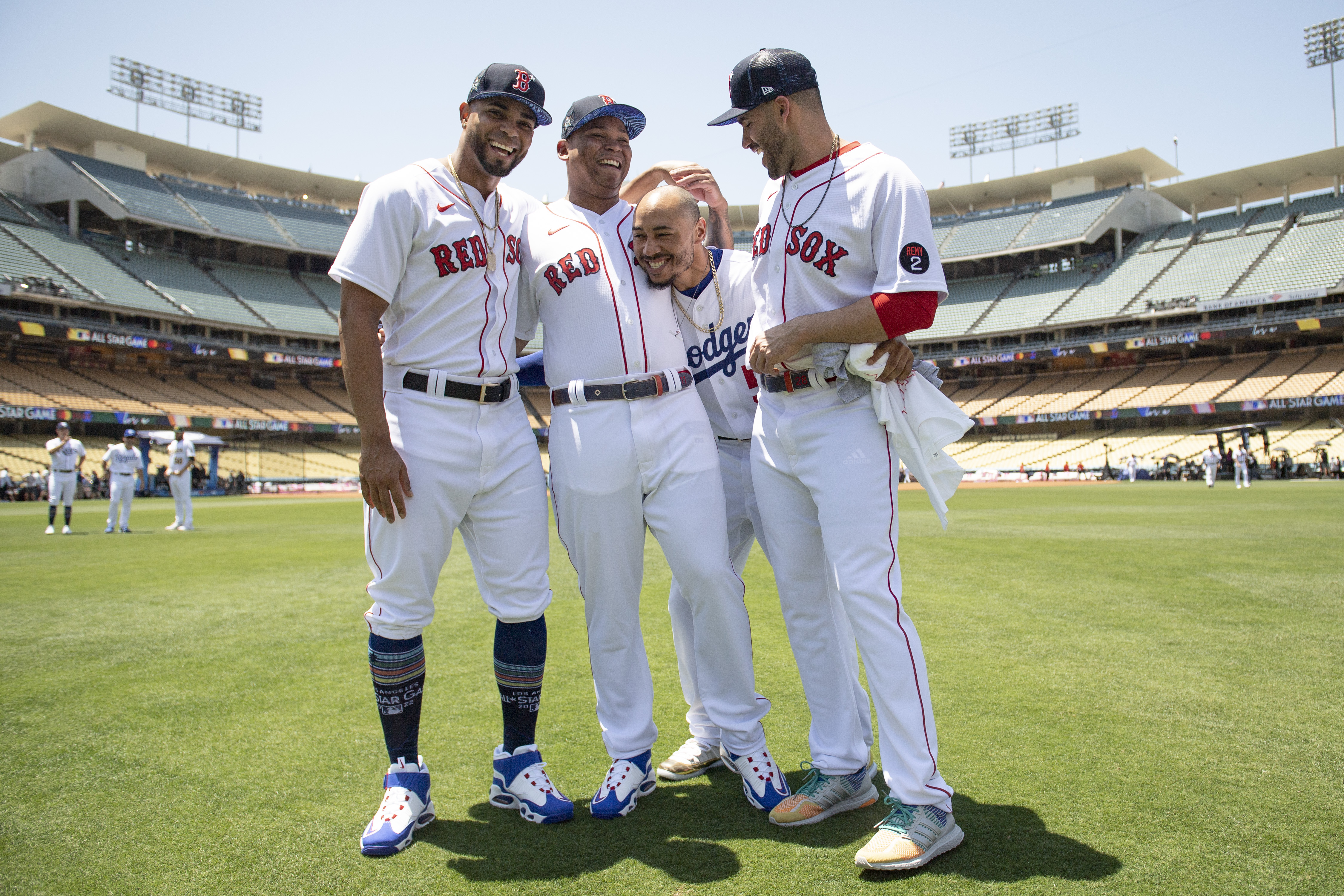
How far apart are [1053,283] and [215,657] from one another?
162ft

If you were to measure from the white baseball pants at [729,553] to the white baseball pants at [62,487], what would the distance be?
14628 millimetres

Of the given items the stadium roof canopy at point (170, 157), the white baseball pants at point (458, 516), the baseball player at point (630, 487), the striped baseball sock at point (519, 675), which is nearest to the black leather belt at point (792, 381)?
the baseball player at point (630, 487)

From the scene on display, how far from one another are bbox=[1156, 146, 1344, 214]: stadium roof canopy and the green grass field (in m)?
44.4

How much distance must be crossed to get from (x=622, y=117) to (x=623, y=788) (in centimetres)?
248

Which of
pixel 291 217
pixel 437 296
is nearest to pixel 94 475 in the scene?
pixel 291 217

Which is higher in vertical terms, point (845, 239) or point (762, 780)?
point (845, 239)

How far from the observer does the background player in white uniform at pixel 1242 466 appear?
25.9 meters

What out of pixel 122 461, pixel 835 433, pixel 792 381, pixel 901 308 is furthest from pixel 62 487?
pixel 901 308

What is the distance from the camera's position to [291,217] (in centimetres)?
4497

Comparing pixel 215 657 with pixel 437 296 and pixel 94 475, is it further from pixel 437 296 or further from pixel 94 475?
pixel 94 475

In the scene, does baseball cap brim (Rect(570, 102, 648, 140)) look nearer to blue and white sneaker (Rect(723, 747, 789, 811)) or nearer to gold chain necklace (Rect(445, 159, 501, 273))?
gold chain necklace (Rect(445, 159, 501, 273))

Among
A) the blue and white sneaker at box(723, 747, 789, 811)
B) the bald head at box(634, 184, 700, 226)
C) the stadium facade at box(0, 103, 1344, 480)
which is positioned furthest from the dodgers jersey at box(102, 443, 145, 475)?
the stadium facade at box(0, 103, 1344, 480)

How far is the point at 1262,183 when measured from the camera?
42.5 m

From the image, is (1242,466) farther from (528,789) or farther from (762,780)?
(528,789)
